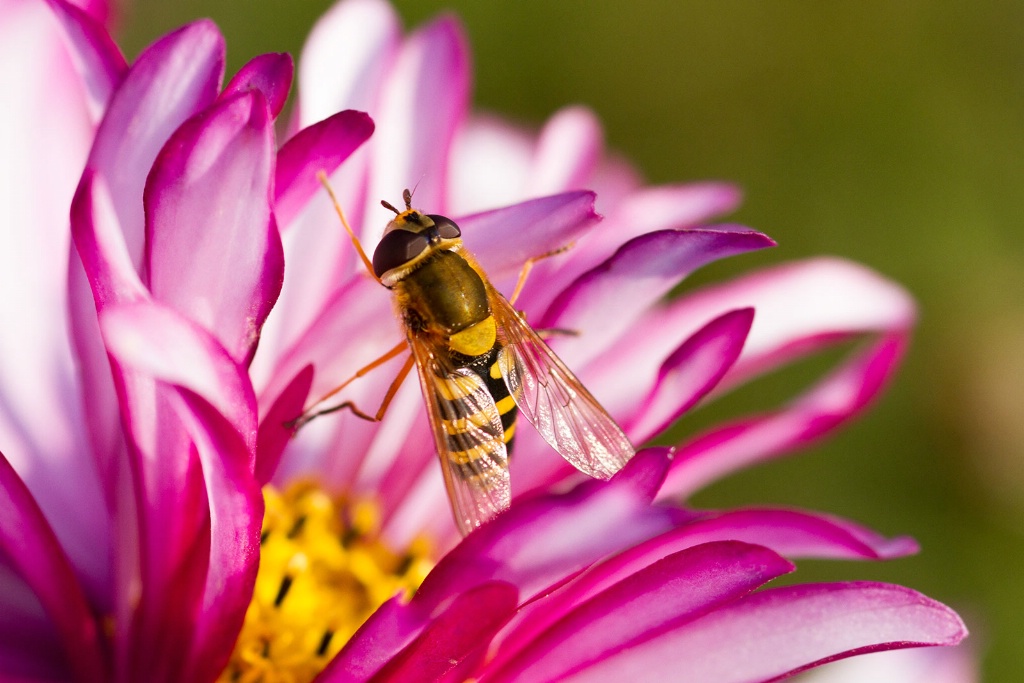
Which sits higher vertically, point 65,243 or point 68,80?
point 68,80

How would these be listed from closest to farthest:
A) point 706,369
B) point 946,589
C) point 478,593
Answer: point 478,593, point 706,369, point 946,589

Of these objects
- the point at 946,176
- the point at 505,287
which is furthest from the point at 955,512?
the point at 505,287

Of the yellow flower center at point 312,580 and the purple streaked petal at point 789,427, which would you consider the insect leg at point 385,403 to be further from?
the purple streaked petal at point 789,427

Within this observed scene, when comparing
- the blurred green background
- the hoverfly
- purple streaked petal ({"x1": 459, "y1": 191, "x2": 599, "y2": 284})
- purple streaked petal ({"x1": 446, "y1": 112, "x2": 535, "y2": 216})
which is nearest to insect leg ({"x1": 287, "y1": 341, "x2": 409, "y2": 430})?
the hoverfly

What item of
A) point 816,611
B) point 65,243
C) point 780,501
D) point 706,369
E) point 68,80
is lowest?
point 780,501

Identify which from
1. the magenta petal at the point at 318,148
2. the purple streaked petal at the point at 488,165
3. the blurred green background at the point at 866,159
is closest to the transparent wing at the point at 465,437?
the magenta petal at the point at 318,148

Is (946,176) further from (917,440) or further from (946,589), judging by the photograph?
(946,589)
